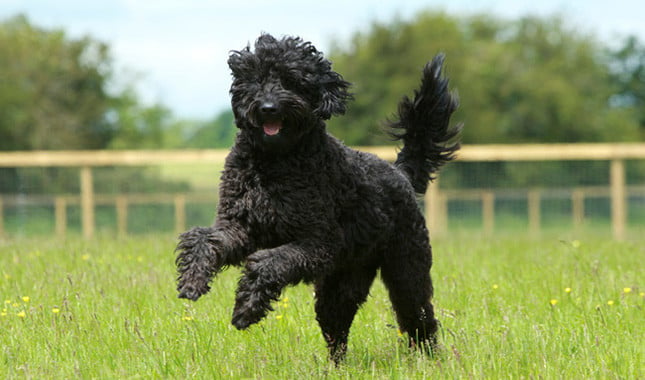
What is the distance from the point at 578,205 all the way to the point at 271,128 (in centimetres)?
1302

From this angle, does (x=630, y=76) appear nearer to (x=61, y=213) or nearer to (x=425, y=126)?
(x=61, y=213)

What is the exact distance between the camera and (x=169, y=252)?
26.9 ft

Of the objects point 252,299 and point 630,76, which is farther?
point 630,76

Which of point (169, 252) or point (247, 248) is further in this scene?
point (169, 252)

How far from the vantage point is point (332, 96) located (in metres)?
4.19

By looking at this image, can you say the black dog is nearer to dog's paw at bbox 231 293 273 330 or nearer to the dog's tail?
dog's paw at bbox 231 293 273 330

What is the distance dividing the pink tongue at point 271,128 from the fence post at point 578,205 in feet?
42.4

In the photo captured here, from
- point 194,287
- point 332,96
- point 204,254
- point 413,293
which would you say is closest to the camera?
point 194,287

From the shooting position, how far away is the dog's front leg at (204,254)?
3.65 metres

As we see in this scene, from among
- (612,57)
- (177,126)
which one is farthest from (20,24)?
(612,57)

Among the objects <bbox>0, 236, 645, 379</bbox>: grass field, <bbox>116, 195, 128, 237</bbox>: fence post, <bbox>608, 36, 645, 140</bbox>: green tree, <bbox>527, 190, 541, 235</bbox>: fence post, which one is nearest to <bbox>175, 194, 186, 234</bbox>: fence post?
<bbox>116, 195, 128, 237</bbox>: fence post

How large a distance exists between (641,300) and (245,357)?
9.51 feet

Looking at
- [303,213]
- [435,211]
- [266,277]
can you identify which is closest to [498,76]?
[435,211]

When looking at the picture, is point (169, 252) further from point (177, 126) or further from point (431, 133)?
point (177, 126)
